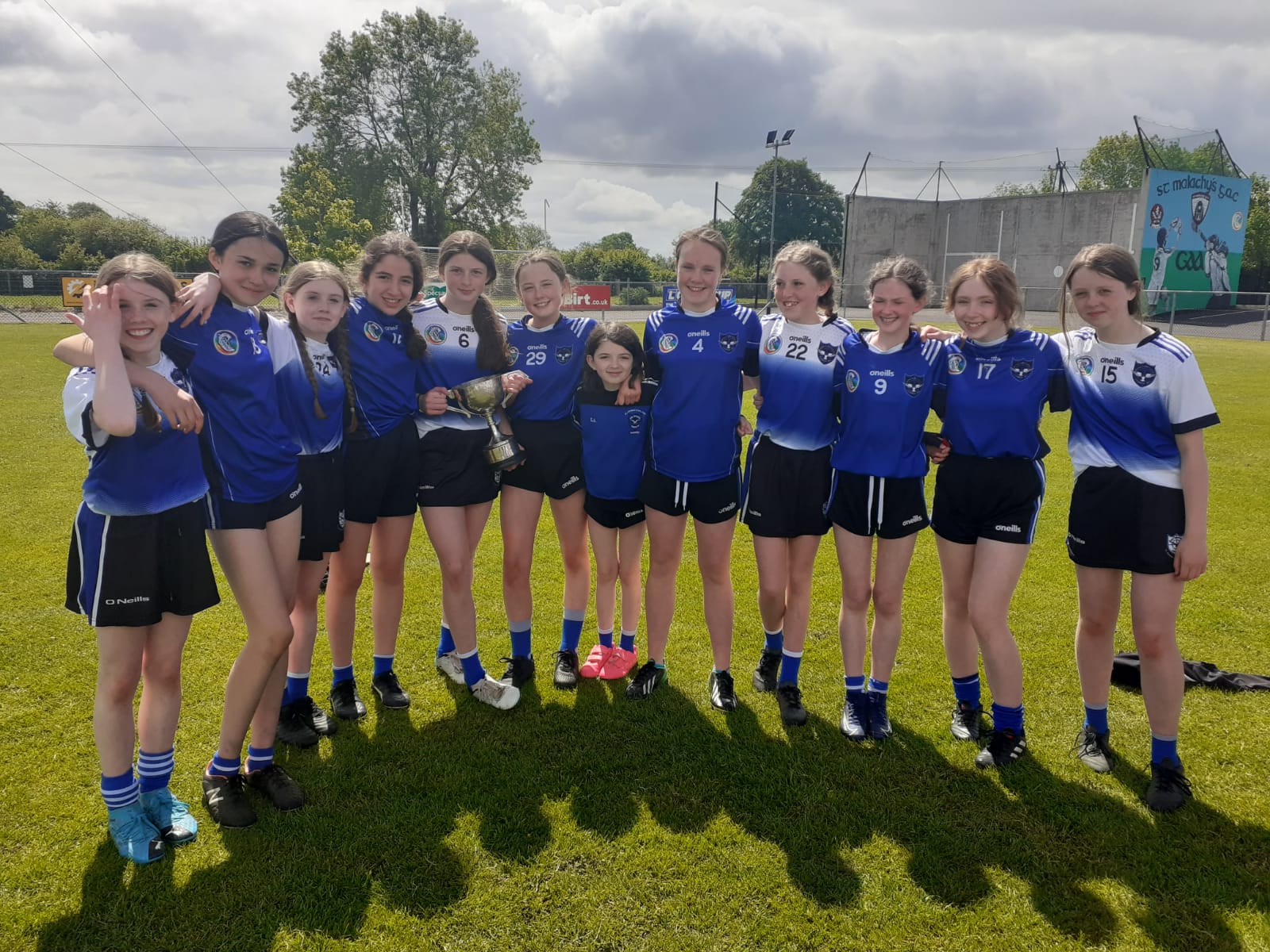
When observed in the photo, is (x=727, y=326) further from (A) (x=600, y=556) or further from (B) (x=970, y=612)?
(B) (x=970, y=612)

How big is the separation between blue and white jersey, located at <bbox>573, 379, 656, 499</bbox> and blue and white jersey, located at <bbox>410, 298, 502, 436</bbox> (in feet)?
1.74

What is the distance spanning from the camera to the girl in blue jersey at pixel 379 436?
3707 millimetres

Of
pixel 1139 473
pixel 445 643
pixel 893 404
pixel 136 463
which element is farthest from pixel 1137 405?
pixel 136 463

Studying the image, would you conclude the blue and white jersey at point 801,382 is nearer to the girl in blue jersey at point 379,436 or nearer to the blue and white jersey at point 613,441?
the blue and white jersey at point 613,441

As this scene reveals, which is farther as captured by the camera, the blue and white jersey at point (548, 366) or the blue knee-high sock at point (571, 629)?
the blue knee-high sock at point (571, 629)

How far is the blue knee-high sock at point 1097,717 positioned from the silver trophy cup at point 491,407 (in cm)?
280

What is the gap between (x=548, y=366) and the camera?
404cm

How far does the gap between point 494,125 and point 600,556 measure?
43.7m

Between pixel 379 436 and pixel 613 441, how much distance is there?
3.63ft

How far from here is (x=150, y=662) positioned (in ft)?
9.52

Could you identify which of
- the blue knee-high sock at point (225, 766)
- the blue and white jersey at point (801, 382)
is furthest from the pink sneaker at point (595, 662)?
the blue knee-high sock at point (225, 766)

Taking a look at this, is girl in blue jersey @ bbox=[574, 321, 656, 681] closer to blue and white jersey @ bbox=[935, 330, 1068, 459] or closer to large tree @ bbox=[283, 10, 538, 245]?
blue and white jersey @ bbox=[935, 330, 1068, 459]

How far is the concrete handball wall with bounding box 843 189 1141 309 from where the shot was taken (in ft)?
123

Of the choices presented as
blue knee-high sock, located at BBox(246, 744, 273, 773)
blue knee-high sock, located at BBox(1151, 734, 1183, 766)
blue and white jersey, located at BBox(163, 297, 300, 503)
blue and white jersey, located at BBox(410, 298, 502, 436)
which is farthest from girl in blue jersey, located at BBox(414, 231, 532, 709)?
blue knee-high sock, located at BBox(1151, 734, 1183, 766)
